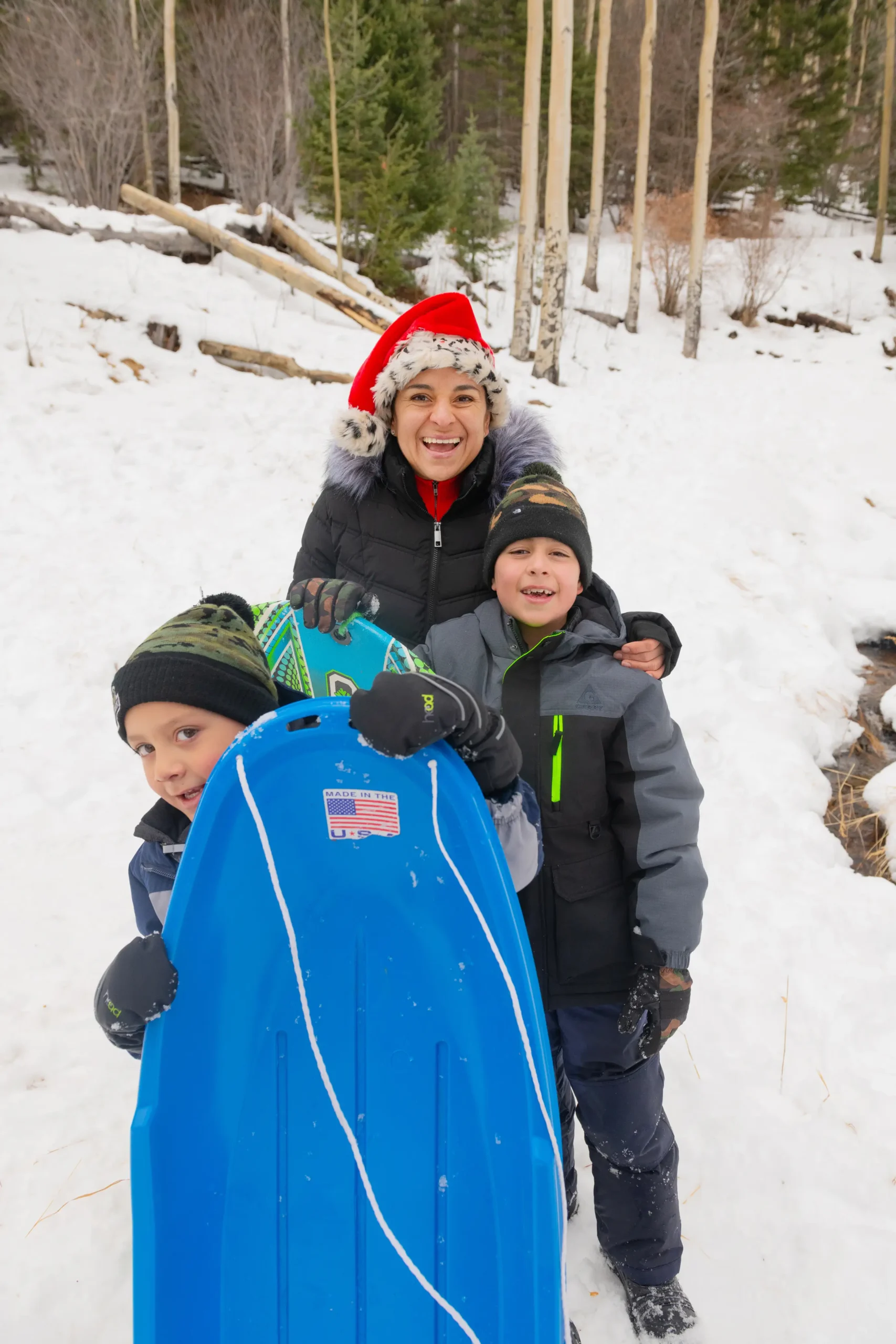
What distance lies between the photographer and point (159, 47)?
14.2 m

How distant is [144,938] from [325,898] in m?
0.29

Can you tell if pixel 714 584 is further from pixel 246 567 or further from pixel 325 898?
pixel 325 898

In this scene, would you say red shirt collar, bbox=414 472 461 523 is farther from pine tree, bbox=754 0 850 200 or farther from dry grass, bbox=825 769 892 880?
pine tree, bbox=754 0 850 200

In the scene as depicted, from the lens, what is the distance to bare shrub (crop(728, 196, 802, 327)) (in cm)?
1345

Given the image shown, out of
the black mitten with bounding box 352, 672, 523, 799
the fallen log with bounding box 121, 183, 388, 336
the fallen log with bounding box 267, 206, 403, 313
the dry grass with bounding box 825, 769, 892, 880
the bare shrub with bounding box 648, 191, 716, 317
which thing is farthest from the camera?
the bare shrub with bounding box 648, 191, 716, 317

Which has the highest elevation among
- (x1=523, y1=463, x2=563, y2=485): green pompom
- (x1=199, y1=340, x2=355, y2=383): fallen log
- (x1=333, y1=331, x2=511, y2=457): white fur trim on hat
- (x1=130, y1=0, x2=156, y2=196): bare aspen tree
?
(x1=130, y1=0, x2=156, y2=196): bare aspen tree

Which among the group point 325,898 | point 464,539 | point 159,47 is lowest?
point 325,898

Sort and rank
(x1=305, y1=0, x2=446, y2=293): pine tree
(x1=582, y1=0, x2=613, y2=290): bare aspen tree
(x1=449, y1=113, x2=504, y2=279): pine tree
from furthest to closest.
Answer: (x1=449, y1=113, x2=504, y2=279): pine tree → (x1=582, y1=0, x2=613, y2=290): bare aspen tree → (x1=305, y1=0, x2=446, y2=293): pine tree

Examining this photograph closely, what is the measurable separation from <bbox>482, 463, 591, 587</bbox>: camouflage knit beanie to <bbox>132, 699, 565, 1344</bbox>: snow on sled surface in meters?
0.57

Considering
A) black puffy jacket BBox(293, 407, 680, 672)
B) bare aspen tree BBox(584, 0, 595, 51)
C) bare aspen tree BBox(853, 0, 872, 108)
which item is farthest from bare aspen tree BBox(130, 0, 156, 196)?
bare aspen tree BBox(853, 0, 872, 108)

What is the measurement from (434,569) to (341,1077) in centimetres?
106

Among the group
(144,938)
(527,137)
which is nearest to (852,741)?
(144,938)

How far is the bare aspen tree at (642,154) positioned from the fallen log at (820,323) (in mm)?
3279

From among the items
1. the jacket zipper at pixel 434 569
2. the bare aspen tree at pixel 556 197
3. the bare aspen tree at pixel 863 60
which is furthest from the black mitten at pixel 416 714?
the bare aspen tree at pixel 863 60
